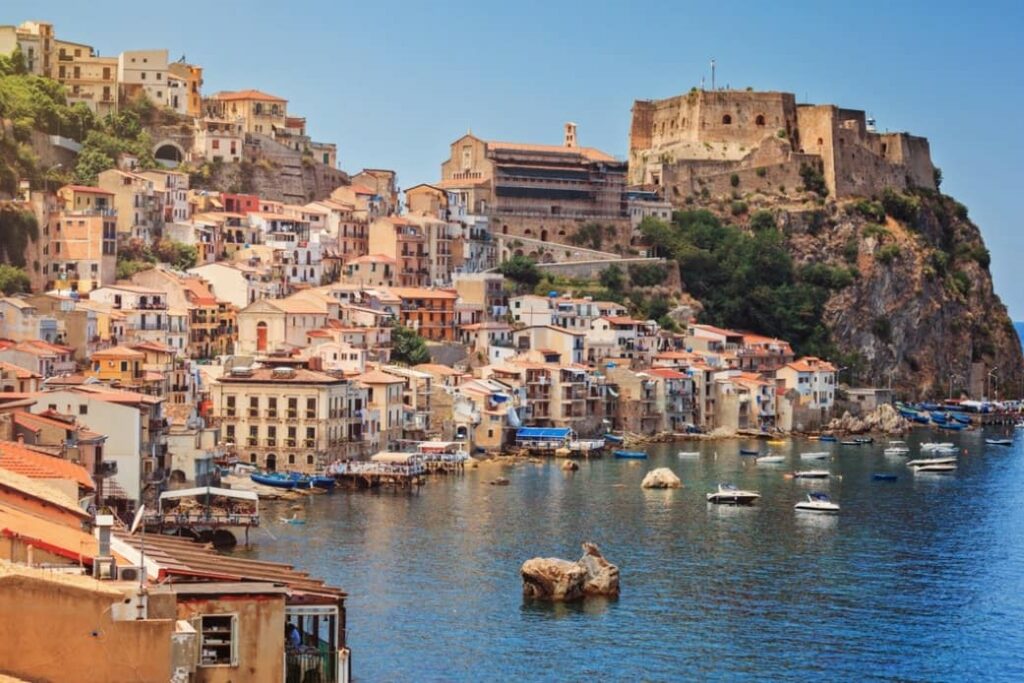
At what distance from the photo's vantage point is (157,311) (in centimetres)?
7781

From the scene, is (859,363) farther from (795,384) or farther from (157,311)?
(157,311)

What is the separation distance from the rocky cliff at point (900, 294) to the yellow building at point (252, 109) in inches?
1241

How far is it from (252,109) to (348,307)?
2244cm

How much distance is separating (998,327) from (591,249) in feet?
102

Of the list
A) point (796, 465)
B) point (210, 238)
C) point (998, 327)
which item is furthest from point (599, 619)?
point (998, 327)

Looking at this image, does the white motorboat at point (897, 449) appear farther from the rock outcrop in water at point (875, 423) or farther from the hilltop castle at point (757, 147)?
the hilltop castle at point (757, 147)

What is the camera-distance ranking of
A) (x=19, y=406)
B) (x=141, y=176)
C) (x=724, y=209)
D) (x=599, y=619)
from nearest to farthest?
(x=599, y=619) → (x=19, y=406) → (x=141, y=176) → (x=724, y=209)

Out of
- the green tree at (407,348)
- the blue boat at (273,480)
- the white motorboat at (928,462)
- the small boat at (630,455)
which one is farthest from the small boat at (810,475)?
the blue boat at (273,480)

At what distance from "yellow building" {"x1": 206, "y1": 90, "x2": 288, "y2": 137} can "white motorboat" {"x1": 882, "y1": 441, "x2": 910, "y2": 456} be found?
37.8 meters

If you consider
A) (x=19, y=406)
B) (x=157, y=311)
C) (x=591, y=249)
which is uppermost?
(x=591, y=249)

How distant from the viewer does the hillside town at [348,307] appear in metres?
61.8

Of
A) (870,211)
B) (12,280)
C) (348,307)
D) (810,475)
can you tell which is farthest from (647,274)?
(12,280)

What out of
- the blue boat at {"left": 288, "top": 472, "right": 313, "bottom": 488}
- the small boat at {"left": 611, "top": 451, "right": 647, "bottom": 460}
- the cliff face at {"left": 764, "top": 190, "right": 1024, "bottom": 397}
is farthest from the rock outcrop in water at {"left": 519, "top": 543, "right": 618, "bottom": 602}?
the cliff face at {"left": 764, "top": 190, "right": 1024, "bottom": 397}

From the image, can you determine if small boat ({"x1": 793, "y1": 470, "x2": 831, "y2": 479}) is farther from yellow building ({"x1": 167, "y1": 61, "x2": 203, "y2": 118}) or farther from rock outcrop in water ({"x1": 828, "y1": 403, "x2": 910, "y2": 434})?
yellow building ({"x1": 167, "y1": 61, "x2": 203, "y2": 118})
